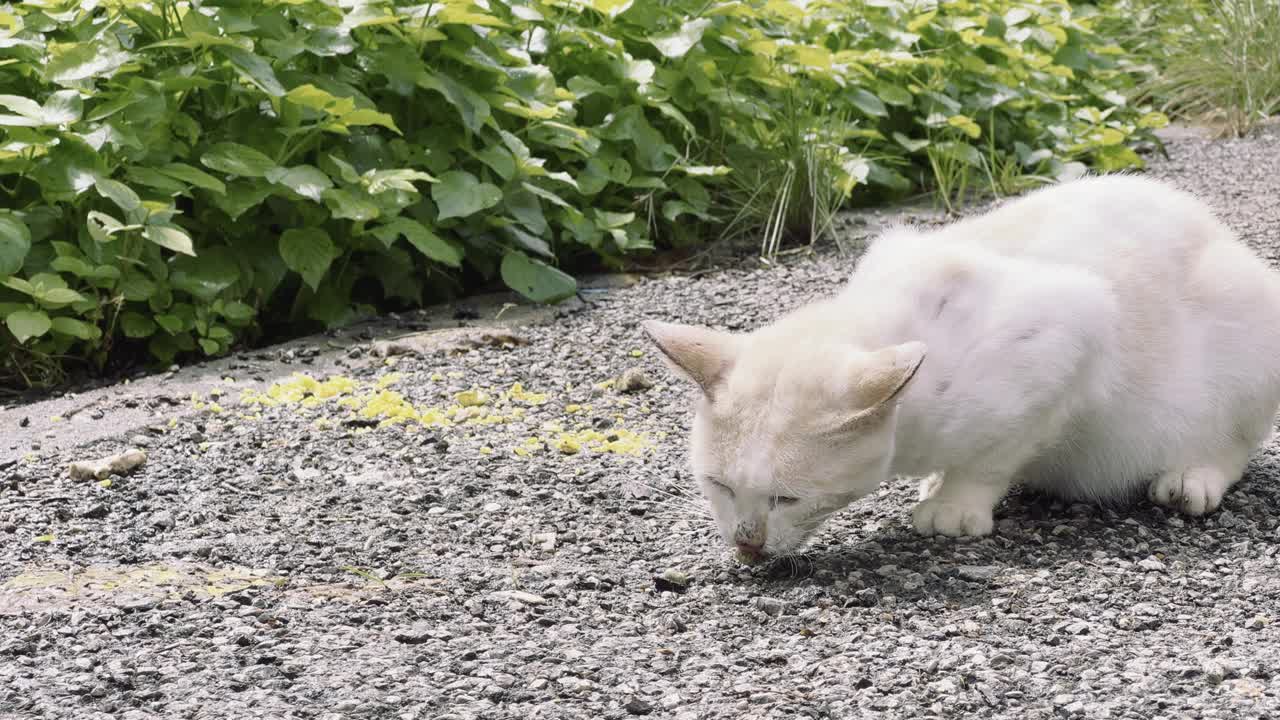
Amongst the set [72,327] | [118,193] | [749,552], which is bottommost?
[72,327]

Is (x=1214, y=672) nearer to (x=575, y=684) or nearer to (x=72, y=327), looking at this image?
(x=575, y=684)

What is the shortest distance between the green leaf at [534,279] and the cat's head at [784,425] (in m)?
2.39

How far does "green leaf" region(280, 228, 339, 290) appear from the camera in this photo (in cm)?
472

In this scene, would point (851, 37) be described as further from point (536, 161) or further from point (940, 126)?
point (536, 161)

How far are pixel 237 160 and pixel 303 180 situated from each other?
0.22 m

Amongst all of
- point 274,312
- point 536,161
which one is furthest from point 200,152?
point 536,161

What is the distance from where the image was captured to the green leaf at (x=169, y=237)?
14.2 ft

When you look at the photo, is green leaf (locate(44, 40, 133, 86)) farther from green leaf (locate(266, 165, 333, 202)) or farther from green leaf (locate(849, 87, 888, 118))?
green leaf (locate(849, 87, 888, 118))

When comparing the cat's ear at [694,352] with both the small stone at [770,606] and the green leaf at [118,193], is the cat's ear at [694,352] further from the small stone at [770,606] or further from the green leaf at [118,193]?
the green leaf at [118,193]

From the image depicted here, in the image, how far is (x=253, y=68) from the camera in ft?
14.8

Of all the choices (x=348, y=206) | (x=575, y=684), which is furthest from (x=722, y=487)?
(x=348, y=206)

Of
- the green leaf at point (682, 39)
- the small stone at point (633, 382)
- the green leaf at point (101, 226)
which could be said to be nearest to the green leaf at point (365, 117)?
the green leaf at point (101, 226)

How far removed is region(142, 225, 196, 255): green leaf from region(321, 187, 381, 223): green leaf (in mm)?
471

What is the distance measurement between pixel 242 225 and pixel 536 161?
1.05 meters
